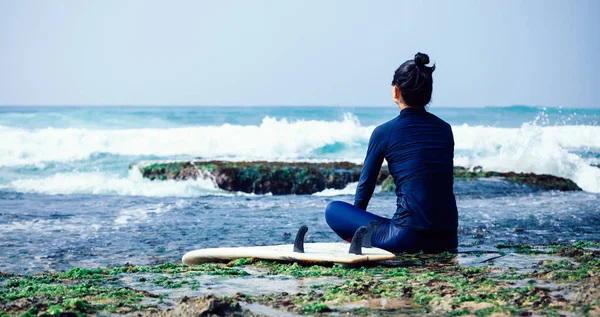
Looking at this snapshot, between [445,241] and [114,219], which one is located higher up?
[445,241]

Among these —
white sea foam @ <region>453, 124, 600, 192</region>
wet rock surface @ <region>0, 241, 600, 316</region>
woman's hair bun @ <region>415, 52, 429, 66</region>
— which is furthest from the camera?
white sea foam @ <region>453, 124, 600, 192</region>

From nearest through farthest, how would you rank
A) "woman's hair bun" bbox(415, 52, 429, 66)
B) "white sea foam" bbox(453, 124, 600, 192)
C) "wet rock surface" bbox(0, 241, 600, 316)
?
"wet rock surface" bbox(0, 241, 600, 316) → "woman's hair bun" bbox(415, 52, 429, 66) → "white sea foam" bbox(453, 124, 600, 192)

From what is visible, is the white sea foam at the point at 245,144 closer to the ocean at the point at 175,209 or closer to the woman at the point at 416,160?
the ocean at the point at 175,209

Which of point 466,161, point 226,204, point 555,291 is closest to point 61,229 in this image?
point 226,204

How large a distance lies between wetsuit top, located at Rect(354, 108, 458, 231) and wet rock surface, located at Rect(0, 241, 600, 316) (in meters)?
0.41

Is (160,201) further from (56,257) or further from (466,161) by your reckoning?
(466,161)

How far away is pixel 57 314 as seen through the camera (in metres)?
3.82

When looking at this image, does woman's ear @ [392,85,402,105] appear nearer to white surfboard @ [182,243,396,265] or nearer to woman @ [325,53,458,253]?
woman @ [325,53,458,253]

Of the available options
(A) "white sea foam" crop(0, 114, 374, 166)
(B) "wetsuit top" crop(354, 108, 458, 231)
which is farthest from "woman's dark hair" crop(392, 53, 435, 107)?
(A) "white sea foam" crop(0, 114, 374, 166)

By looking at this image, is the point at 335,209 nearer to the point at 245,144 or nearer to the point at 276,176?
the point at 276,176

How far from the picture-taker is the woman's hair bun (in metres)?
5.64

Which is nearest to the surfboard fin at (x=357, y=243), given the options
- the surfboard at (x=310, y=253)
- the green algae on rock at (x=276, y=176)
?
the surfboard at (x=310, y=253)

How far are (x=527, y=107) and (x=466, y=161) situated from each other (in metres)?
56.4

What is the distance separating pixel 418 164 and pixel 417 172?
66 millimetres
